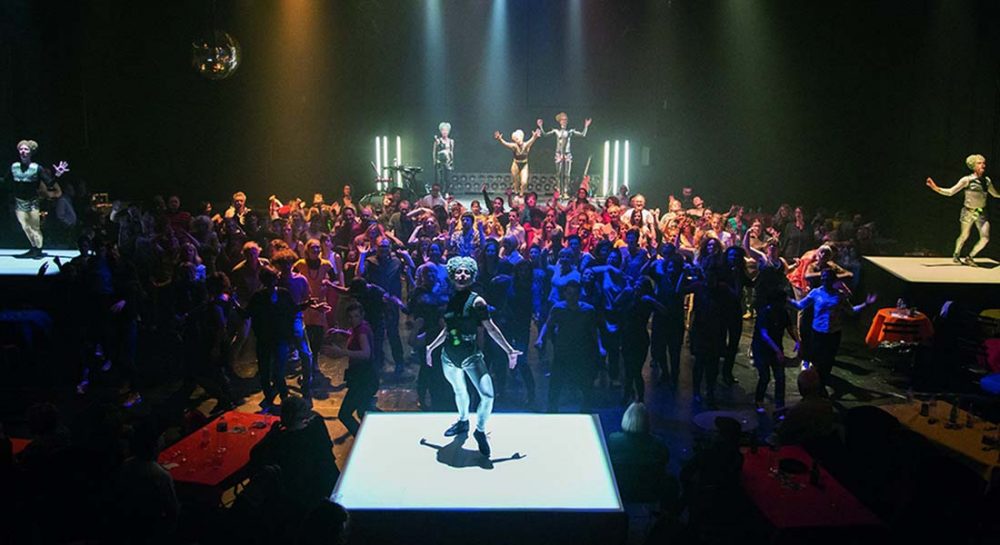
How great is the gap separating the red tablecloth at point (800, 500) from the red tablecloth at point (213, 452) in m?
3.66

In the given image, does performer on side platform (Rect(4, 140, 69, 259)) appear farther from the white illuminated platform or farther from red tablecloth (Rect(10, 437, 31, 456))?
the white illuminated platform

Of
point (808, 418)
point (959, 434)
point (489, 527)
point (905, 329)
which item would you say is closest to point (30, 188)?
point (489, 527)

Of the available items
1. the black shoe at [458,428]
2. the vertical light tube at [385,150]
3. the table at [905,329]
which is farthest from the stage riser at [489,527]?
the vertical light tube at [385,150]

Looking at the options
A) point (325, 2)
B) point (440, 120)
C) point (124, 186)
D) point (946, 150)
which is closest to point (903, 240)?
point (946, 150)

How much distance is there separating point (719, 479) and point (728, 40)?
16.3 m

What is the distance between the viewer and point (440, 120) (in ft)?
73.7

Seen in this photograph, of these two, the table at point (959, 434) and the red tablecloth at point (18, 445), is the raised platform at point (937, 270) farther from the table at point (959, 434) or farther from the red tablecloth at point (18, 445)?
the red tablecloth at point (18, 445)

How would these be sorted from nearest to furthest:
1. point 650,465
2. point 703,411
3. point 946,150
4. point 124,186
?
point 650,465, point 703,411, point 946,150, point 124,186

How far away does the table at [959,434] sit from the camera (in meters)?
6.23

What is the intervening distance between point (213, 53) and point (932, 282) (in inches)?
397

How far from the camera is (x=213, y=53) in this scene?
11414mm

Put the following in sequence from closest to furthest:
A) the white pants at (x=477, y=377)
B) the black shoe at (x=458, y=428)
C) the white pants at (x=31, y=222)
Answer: the white pants at (x=477, y=377), the black shoe at (x=458, y=428), the white pants at (x=31, y=222)

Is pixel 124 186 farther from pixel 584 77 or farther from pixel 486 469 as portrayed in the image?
pixel 486 469

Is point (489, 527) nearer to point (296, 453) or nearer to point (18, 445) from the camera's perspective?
point (296, 453)
